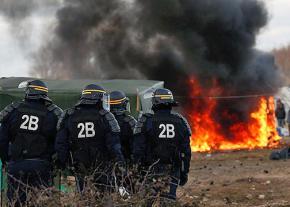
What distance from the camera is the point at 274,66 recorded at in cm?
2270

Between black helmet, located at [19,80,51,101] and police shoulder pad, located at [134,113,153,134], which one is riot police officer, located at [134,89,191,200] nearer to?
police shoulder pad, located at [134,113,153,134]

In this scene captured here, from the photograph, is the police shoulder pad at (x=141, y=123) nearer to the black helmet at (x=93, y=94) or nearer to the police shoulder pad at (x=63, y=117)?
the black helmet at (x=93, y=94)

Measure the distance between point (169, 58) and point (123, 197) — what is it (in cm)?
1744

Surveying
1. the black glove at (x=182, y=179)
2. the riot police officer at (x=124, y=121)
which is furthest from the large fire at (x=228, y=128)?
the black glove at (x=182, y=179)

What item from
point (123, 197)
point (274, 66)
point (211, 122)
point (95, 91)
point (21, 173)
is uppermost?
point (274, 66)

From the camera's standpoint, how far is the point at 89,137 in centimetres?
602

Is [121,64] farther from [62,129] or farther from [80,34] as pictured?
[62,129]

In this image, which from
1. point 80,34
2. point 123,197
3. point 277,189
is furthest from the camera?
point 80,34

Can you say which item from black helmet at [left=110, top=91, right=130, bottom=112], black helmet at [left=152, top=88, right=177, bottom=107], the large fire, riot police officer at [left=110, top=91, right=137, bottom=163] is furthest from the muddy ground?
the large fire

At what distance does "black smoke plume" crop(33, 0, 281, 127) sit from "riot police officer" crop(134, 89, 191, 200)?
14.4 m

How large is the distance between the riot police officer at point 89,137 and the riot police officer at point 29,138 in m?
0.23

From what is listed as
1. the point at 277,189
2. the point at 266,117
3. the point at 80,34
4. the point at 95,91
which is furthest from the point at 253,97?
the point at 95,91

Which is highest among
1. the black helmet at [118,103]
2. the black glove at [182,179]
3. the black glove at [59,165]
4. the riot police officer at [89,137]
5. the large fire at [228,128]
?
the large fire at [228,128]

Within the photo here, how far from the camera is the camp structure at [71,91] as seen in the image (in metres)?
8.84
